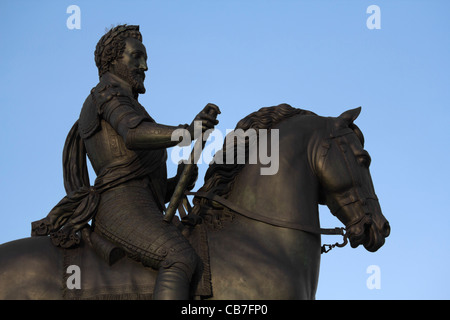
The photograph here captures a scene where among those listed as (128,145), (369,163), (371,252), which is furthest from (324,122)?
(128,145)

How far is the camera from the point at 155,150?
392 inches

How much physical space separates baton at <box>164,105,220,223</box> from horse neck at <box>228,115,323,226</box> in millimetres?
633

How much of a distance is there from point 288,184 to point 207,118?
1.19m

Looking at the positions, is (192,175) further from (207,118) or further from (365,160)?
(365,160)

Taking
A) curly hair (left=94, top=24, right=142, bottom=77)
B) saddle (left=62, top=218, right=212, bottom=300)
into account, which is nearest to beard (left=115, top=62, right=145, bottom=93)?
curly hair (left=94, top=24, right=142, bottom=77)

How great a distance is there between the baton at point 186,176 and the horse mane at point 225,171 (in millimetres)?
364

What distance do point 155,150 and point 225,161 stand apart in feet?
2.84

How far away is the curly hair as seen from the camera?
405 inches

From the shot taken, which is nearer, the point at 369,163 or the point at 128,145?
the point at 128,145

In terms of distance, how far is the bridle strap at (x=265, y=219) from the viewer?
928cm

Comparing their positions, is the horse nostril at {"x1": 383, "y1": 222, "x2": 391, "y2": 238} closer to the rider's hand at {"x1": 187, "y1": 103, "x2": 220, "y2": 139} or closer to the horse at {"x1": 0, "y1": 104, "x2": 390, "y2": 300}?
the horse at {"x1": 0, "y1": 104, "x2": 390, "y2": 300}

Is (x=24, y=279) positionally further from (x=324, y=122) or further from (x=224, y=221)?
(x=324, y=122)
